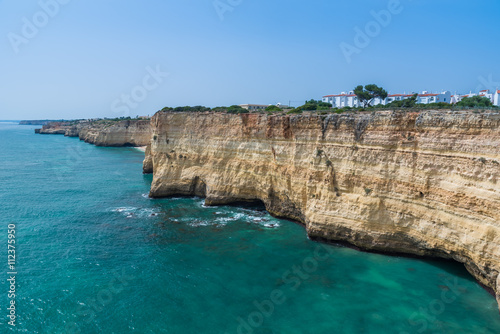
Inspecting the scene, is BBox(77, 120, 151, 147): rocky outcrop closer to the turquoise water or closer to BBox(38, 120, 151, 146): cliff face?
BBox(38, 120, 151, 146): cliff face

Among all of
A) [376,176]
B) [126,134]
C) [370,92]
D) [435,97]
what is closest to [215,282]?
[376,176]

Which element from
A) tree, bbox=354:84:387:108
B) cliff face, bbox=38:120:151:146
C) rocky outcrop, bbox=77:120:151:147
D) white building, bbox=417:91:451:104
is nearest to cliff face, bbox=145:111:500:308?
tree, bbox=354:84:387:108

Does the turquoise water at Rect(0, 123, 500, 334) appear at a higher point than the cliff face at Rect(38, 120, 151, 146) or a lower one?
lower

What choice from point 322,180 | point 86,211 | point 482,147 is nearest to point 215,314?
point 322,180

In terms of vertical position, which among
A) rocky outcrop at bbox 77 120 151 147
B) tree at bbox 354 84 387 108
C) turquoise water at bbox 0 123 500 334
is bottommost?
turquoise water at bbox 0 123 500 334

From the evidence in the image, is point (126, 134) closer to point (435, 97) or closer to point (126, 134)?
point (126, 134)

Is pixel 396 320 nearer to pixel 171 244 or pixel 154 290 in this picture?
pixel 154 290

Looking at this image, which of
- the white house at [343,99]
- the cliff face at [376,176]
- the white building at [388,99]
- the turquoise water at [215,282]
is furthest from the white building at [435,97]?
the turquoise water at [215,282]
